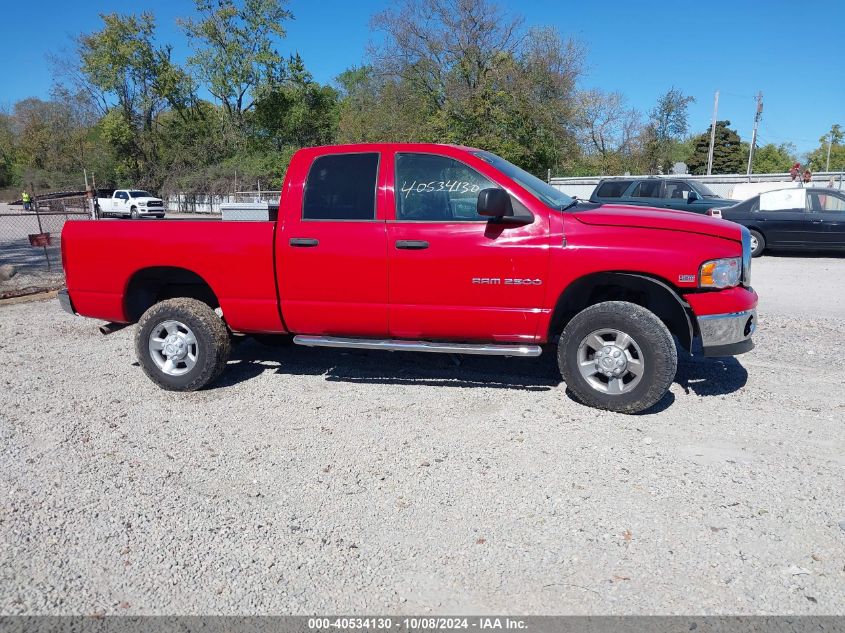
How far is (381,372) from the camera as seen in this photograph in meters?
5.68

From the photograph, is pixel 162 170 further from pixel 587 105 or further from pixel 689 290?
pixel 689 290

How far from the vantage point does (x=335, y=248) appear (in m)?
4.77

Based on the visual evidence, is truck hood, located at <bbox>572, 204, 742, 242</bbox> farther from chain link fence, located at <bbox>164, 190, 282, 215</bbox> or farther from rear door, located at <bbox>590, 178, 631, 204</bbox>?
chain link fence, located at <bbox>164, 190, 282, 215</bbox>

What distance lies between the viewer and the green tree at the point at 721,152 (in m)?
66.1

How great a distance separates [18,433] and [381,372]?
2867 mm

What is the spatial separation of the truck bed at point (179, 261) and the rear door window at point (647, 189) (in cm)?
1275

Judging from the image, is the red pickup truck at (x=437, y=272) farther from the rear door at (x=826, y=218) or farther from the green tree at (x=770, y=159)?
the green tree at (x=770, y=159)

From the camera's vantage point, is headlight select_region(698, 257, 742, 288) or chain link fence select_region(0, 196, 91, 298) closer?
headlight select_region(698, 257, 742, 288)

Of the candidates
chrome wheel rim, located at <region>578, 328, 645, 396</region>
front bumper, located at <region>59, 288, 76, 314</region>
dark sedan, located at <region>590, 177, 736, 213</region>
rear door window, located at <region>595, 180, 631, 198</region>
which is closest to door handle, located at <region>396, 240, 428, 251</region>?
chrome wheel rim, located at <region>578, 328, 645, 396</region>

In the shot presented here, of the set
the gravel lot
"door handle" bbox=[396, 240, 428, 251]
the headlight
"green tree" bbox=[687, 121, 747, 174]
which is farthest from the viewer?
"green tree" bbox=[687, 121, 747, 174]

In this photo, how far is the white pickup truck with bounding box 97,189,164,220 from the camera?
33.4m

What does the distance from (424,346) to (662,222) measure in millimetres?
1979

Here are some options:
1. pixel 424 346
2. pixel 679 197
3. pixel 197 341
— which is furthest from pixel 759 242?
pixel 197 341

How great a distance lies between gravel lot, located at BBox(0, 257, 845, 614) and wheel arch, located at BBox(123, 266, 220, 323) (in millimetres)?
721
